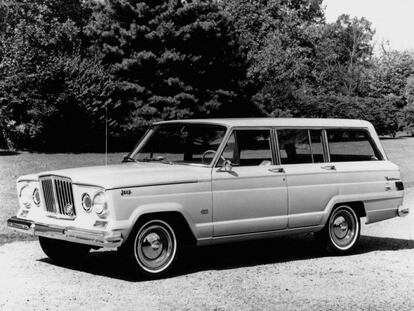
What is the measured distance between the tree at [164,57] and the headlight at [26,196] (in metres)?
25.7

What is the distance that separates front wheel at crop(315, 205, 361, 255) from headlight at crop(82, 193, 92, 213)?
11.3 feet

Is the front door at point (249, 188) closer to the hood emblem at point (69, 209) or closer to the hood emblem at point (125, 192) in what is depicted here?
the hood emblem at point (125, 192)

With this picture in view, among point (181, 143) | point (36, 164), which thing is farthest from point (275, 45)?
point (181, 143)

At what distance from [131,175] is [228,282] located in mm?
1564

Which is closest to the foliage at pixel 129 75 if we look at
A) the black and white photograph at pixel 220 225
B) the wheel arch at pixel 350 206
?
the black and white photograph at pixel 220 225

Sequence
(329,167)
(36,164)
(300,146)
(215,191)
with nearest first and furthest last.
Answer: (215,191) → (300,146) → (329,167) → (36,164)

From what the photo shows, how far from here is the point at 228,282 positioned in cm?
729

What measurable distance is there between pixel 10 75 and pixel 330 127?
893 inches

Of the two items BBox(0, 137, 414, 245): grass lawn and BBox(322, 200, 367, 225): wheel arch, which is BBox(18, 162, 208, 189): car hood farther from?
BBox(0, 137, 414, 245): grass lawn

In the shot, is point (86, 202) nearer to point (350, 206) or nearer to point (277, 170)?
point (277, 170)

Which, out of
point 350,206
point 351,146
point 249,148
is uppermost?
point 351,146

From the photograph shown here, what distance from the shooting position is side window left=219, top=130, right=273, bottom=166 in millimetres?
8250

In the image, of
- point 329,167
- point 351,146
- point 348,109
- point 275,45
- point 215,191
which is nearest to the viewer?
point 215,191

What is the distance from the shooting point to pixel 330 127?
9531 millimetres
